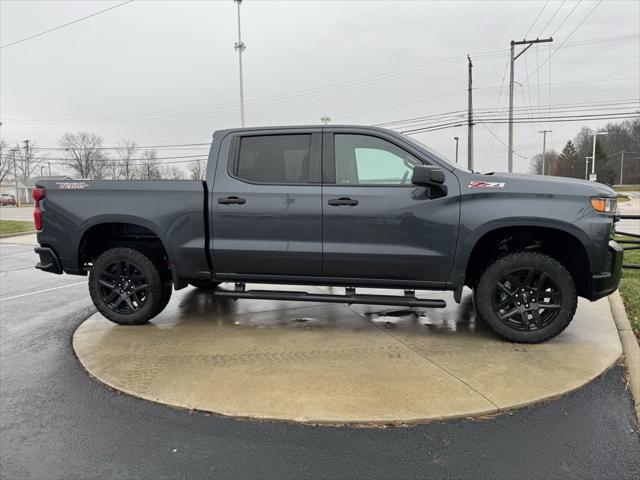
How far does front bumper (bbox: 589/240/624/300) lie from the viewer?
4059mm

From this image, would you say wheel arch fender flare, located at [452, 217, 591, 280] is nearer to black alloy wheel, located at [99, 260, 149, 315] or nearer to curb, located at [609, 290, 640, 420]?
curb, located at [609, 290, 640, 420]

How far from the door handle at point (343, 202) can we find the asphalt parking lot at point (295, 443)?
6.69 ft

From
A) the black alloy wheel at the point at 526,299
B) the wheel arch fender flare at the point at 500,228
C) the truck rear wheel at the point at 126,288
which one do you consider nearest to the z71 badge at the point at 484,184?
the wheel arch fender flare at the point at 500,228

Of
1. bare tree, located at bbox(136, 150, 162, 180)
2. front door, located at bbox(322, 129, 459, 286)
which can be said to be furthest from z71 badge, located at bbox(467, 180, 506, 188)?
bare tree, located at bbox(136, 150, 162, 180)

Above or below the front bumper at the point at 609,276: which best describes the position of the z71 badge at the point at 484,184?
above

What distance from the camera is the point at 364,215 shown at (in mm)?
4316

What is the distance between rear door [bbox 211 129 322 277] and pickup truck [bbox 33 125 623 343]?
0.04 ft

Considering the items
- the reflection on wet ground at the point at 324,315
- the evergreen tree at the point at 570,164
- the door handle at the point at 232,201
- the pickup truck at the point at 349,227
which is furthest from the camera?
the evergreen tree at the point at 570,164

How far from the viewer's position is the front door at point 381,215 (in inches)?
166

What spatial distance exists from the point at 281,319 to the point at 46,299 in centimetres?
395

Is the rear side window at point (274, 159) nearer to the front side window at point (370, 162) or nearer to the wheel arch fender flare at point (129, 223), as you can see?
the front side window at point (370, 162)

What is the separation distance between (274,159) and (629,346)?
3.71 metres

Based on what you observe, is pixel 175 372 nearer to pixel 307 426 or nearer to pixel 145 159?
pixel 307 426

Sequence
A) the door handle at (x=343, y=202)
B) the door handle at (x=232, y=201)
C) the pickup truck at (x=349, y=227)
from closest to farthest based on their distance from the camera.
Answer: the pickup truck at (x=349, y=227) < the door handle at (x=343, y=202) < the door handle at (x=232, y=201)
